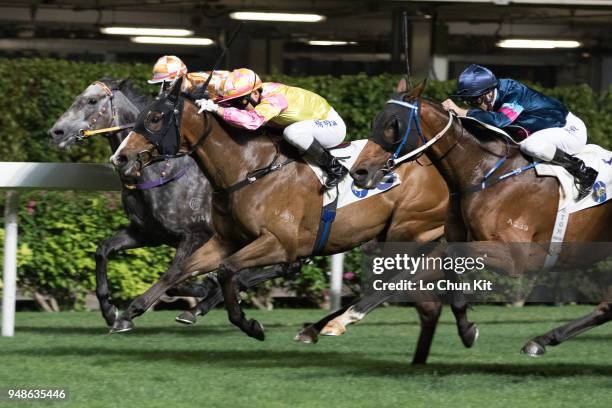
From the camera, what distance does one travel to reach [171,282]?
7207 mm

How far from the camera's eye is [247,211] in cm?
687

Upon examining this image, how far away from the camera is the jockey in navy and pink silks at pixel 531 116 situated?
21.8 feet

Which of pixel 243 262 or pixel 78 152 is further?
pixel 78 152

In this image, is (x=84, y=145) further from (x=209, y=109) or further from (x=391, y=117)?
(x=391, y=117)

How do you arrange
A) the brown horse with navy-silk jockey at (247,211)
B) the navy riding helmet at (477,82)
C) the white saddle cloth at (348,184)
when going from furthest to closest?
the white saddle cloth at (348,184), the brown horse with navy-silk jockey at (247,211), the navy riding helmet at (477,82)

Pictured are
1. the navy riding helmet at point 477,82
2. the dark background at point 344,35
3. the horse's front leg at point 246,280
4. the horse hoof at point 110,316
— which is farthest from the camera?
the dark background at point 344,35

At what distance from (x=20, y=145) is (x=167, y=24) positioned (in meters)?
3.33

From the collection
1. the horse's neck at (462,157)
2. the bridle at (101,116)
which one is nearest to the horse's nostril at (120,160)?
the bridle at (101,116)

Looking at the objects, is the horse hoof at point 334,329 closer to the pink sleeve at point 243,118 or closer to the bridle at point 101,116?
the pink sleeve at point 243,118

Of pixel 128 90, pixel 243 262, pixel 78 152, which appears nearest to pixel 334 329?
pixel 243 262

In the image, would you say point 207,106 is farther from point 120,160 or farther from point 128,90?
point 128,90

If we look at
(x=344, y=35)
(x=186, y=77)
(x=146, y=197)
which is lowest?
(x=344, y=35)

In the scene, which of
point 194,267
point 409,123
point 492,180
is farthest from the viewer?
point 194,267

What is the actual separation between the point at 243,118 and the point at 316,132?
512 mm
